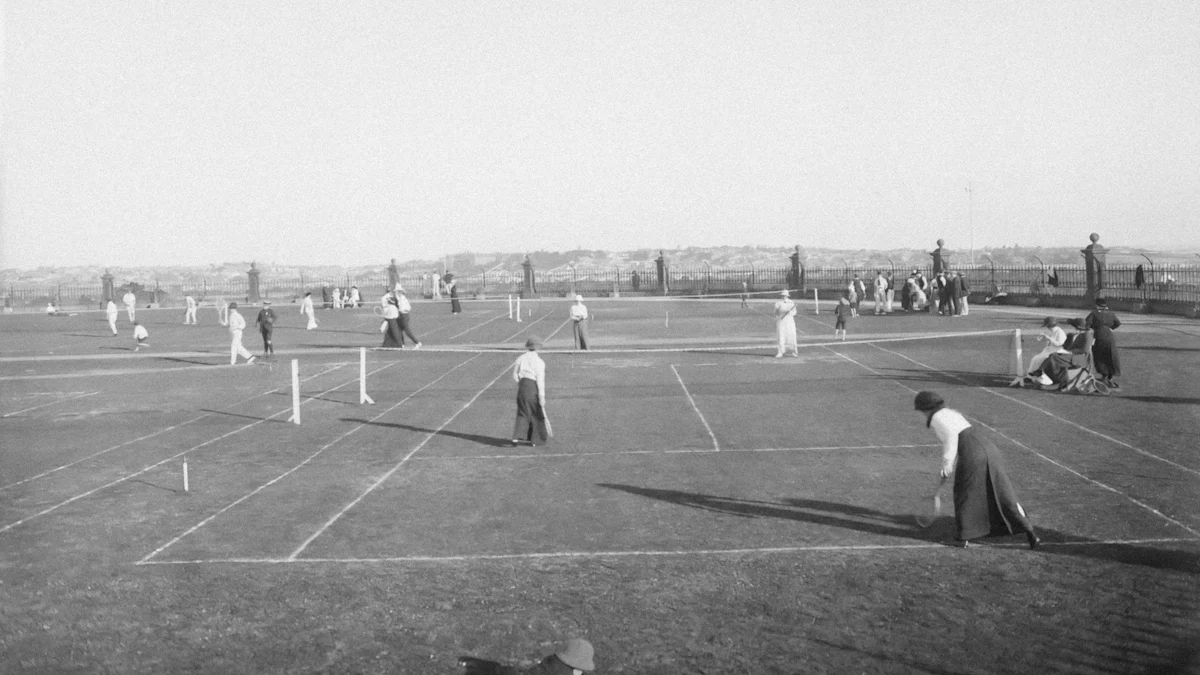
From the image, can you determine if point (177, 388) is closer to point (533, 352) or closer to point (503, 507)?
point (533, 352)

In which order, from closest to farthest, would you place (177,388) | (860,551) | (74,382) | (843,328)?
(860,551)
(177,388)
(74,382)
(843,328)

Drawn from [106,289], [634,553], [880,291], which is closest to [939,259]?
[880,291]

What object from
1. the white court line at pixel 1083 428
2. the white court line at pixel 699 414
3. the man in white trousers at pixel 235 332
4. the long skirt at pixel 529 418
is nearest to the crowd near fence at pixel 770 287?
the white court line at pixel 1083 428

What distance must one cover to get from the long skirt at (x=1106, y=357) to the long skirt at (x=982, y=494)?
11600 millimetres

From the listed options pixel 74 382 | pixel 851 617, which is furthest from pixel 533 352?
pixel 74 382

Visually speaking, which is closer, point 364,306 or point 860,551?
point 860,551

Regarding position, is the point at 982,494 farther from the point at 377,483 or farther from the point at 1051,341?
the point at 1051,341

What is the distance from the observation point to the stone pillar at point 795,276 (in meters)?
64.0

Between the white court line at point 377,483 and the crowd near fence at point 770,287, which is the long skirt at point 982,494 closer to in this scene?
the white court line at point 377,483

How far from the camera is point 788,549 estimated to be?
34.4 ft

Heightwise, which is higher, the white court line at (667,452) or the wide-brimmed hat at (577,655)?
the wide-brimmed hat at (577,655)

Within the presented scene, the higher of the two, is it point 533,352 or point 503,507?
point 533,352

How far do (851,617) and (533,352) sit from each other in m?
8.73

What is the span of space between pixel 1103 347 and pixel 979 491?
1195 cm
